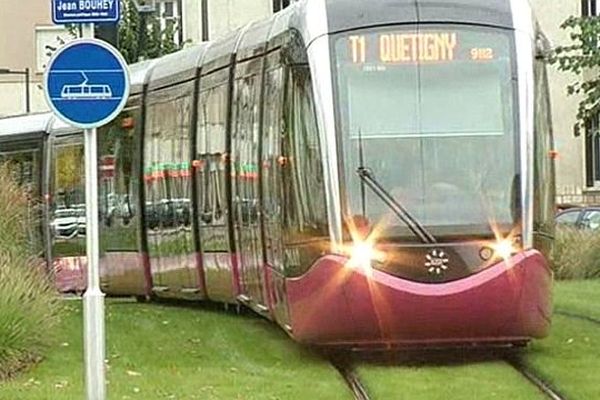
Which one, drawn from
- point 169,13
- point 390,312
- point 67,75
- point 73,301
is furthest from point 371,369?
point 169,13

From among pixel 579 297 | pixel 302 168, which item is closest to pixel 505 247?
pixel 302 168

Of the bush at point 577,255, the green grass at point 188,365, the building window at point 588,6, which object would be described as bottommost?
the green grass at point 188,365

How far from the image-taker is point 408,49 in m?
15.2

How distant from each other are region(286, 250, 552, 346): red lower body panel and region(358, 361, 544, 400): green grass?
28 cm

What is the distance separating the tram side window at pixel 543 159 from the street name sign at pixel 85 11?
180 inches

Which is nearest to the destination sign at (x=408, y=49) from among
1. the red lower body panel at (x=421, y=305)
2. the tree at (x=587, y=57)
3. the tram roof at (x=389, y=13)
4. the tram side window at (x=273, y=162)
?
the tram roof at (x=389, y=13)

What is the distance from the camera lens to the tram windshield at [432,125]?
14.8 meters

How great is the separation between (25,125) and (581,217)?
13888 millimetres

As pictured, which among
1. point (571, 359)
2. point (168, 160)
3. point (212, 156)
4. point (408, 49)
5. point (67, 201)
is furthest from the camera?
point (67, 201)

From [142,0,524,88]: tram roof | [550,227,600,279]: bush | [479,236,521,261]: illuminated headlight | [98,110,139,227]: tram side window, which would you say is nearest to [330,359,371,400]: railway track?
[479,236,521,261]: illuminated headlight

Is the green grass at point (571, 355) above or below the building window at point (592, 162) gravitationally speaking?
below

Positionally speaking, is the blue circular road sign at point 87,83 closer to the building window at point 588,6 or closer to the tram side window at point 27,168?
the tram side window at point 27,168

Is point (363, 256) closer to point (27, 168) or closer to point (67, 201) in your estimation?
point (67, 201)

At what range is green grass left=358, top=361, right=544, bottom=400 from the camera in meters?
13.5
